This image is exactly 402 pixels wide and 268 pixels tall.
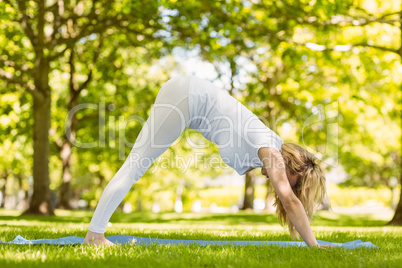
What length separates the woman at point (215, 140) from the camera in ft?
12.3

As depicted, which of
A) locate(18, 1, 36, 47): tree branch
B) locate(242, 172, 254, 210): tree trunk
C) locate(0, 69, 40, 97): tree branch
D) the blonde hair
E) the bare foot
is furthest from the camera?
locate(242, 172, 254, 210): tree trunk

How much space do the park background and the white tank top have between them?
17.7 feet

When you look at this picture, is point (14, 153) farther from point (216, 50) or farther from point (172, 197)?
point (172, 197)

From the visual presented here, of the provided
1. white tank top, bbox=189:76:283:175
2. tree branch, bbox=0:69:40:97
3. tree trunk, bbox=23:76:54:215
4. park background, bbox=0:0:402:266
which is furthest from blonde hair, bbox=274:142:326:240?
tree trunk, bbox=23:76:54:215

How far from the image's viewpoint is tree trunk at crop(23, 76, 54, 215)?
1208cm

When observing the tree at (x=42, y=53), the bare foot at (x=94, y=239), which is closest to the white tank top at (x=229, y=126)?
the bare foot at (x=94, y=239)

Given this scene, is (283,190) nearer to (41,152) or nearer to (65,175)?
(41,152)

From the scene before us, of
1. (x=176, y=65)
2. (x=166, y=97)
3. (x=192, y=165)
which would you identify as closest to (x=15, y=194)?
(x=192, y=165)

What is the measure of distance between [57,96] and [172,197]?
86.5 ft

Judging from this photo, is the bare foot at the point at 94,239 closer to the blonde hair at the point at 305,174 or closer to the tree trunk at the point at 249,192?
the blonde hair at the point at 305,174

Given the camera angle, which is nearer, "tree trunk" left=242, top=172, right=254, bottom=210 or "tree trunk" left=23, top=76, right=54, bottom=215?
"tree trunk" left=23, top=76, right=54, bottom=215

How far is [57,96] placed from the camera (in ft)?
63.1

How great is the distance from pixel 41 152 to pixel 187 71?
7658 mm

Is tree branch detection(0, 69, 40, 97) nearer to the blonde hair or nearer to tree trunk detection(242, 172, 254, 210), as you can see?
the blonde hair
